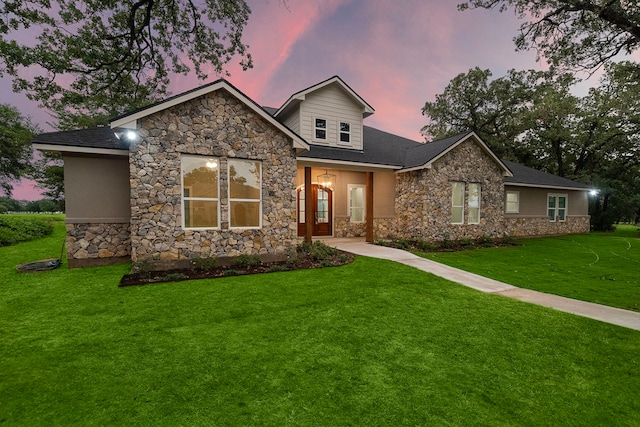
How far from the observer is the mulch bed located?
6.15 metres

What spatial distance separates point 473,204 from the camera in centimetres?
1269

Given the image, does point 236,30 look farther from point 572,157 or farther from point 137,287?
point 572,157

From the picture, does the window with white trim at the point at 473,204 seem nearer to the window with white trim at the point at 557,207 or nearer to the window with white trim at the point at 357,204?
the window with white trim at the point at 357,204

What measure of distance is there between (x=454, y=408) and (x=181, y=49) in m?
14.6

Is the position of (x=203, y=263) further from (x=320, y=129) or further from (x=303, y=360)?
(x=320, y=129)

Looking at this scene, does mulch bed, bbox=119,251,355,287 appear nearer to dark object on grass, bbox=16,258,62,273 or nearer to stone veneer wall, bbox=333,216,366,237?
dark object on grass, bbox=16,258,62,273

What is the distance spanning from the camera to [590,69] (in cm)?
733

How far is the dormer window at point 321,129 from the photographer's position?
11.6m

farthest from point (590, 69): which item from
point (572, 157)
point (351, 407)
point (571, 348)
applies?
point (572, 157)

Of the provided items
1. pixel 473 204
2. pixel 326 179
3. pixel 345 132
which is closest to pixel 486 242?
pixel 473 204

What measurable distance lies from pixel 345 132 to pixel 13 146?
24524 mm

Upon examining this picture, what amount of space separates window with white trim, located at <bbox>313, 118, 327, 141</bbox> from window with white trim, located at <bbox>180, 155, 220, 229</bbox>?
17.6 feet

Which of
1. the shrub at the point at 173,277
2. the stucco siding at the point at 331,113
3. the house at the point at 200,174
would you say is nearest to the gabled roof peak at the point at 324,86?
the house at the point at 200,174

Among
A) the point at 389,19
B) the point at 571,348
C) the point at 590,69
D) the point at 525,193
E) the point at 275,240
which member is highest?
the point at 389,19
